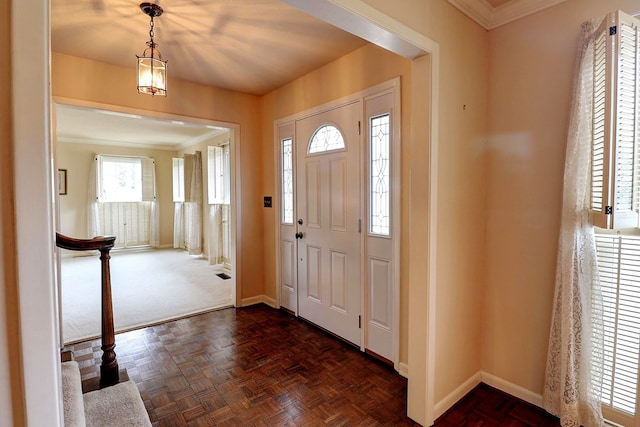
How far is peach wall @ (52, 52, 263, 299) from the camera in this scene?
279cm

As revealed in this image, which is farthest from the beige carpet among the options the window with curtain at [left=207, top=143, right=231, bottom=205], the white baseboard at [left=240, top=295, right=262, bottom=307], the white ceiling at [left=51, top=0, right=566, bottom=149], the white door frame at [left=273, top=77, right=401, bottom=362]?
the white ceiling at [left=51, top=0, right=566, bottom=149]

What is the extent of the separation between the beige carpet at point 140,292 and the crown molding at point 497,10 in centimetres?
372

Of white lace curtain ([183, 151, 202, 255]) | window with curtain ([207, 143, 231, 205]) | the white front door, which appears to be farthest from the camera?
white lace curtain ([183, 151, 202, 255])

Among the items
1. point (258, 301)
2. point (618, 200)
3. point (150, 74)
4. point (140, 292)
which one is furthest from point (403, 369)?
point (140, 292)

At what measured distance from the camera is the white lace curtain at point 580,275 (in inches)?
67.6

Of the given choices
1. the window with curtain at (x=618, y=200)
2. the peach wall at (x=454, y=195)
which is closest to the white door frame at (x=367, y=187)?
the peach wall at (x=454, y=195)

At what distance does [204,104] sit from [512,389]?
12.4 ft

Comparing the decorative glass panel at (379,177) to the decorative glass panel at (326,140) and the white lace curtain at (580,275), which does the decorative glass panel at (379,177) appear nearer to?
the decorative glass panel at (326,140)

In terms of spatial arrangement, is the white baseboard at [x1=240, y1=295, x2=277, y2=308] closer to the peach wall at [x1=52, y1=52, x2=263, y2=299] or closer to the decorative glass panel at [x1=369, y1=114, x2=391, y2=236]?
the peach wall at [x1=52, y1=52, x2=263, y2=299]

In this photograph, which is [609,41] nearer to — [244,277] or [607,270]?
[607,270]

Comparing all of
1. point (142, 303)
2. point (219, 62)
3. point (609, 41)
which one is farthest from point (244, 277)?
point (609, 41)

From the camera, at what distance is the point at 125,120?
5043 millimetres

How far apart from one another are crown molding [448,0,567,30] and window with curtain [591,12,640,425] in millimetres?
465

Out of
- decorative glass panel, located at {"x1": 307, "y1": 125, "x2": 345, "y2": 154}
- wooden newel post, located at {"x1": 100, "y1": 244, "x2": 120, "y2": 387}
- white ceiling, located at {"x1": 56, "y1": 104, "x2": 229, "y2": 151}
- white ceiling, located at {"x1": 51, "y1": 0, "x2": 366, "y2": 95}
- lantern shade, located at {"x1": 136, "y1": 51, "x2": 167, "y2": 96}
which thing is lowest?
wooden newel post, located at {"x1": 100, "y1": 244, "x2": 120, "y2": 387}
